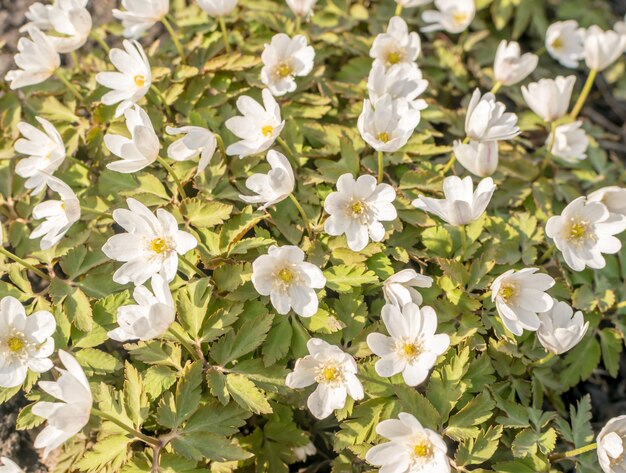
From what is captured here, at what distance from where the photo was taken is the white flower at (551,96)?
3.87m

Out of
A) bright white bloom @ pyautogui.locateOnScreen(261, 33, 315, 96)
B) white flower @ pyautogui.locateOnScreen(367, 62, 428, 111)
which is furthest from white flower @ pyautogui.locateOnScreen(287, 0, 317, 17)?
white flower @ pyautogui.locateOnScreen(367, 62, 428, 111)

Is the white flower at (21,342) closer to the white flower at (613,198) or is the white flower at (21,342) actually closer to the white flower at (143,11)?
the white flower at (143,11)

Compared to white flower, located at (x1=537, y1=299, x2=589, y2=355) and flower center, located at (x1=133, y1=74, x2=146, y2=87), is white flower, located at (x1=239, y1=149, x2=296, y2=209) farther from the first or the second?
white flower, located at (x1=537, y1=299, x2=589, y2=355)

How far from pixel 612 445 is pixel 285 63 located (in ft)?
9.32

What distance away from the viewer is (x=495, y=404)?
3.19m

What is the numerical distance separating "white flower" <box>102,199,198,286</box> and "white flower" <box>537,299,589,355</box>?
1798 millimetres

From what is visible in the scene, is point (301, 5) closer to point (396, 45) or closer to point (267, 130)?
point (396, 45)

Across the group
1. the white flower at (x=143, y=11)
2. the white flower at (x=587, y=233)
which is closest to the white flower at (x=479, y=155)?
the white flower at (x=587, y=233)

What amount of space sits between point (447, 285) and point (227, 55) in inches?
82.5

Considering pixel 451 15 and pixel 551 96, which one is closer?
pixel 551 96

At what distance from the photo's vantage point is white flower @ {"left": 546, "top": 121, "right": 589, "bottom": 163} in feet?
14.2

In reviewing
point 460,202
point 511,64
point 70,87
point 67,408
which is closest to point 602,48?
point 511,64

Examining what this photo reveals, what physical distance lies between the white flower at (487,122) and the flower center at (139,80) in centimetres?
192

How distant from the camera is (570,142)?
441 cm
